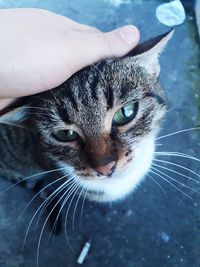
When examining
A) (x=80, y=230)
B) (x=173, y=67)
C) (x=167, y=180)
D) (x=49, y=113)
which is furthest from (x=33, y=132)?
(x=173, y=67)

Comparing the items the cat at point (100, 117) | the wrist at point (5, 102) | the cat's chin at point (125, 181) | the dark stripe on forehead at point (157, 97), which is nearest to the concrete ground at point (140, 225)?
the cat's chin at point (125, 181)

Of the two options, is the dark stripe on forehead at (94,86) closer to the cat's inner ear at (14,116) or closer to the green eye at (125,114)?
the green eye at (125,114)

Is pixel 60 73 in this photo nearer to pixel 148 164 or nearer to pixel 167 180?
pixel 148 164

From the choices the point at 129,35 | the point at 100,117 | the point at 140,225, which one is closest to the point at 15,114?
the point at 100,117

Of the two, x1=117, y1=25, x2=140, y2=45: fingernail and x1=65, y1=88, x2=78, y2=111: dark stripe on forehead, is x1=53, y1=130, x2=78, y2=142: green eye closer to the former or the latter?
x1=65, y1=88, x2=78, y2=111: dark stripe on forehead

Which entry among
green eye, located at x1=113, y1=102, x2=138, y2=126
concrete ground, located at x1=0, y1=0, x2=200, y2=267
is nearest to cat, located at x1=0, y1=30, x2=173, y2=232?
green eye, located at x1=113, y1=102, x2=138, y2=126

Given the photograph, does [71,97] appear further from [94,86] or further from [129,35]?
[129,35]
